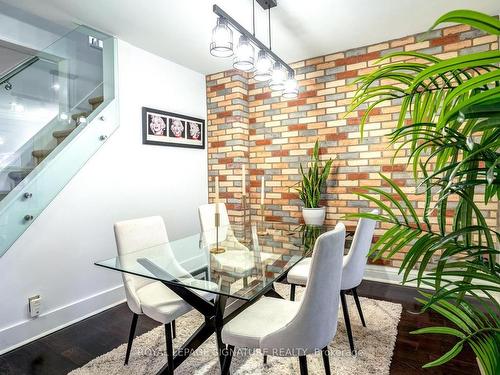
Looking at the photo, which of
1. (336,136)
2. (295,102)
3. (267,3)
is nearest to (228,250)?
(267,3)

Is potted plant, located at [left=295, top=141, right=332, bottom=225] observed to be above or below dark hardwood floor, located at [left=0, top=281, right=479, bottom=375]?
above

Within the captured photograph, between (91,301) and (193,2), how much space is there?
259 centimetres

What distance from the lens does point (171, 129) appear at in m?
3.47

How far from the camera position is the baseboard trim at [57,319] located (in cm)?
214

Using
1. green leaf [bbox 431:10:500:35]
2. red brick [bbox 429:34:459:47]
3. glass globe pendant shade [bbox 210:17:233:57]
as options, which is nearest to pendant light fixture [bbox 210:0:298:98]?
glass globe pendant shade [bbox 210:17:233:57]

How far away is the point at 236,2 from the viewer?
2.33 meters

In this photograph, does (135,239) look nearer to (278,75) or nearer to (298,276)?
(298,276)

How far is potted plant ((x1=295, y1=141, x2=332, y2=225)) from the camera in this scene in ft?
10.7

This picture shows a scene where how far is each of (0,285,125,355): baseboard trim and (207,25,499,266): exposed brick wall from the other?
171cm

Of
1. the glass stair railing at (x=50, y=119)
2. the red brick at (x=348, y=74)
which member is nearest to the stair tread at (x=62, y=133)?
the glass stair railing at (x=50, y=119)

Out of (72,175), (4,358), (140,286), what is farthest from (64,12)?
(4,358)

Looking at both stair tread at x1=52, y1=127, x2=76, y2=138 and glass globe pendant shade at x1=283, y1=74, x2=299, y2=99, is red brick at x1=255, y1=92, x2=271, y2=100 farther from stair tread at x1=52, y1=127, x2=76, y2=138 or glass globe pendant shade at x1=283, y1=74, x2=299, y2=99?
stair tread at x1=52, y1=127, x2=76, y2=138

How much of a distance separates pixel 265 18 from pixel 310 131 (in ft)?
4.55

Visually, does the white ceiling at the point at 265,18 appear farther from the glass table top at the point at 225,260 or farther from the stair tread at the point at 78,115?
the glass table top at the point at 225,260
